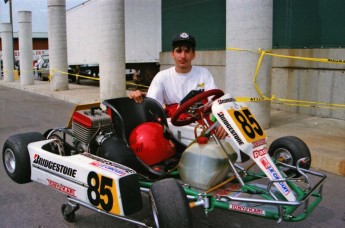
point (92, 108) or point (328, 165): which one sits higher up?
point (92, 108)

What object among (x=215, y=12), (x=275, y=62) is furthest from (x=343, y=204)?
(x=215, y=12)

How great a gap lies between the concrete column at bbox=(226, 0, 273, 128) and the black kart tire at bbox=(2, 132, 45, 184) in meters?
4.15

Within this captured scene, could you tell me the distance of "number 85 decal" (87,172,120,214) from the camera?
9.92ft

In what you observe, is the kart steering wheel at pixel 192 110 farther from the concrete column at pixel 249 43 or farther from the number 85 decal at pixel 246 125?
the concrete column at pixel 249 43

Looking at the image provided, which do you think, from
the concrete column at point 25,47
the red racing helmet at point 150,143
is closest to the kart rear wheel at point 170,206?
the red racing helmet at point 150,143

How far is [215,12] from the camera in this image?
1193cm

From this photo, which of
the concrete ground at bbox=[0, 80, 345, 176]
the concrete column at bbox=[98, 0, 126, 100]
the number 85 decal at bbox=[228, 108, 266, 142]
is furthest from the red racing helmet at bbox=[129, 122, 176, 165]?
the concrete column at bbox=[98, 0, 126, 100]

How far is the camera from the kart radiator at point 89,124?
12.5ft

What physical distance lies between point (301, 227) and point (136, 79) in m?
15.2

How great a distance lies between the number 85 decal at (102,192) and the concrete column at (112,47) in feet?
27.7

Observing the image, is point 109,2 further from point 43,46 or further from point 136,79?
point 43,46

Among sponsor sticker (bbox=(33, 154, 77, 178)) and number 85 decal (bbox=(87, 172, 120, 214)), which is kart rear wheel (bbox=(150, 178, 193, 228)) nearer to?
number 85 decal (bbox=(87, 172, 120, 214))

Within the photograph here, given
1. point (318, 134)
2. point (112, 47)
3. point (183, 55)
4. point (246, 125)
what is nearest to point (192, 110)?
point (246, 125)

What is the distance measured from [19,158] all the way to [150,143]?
46.1 inches
